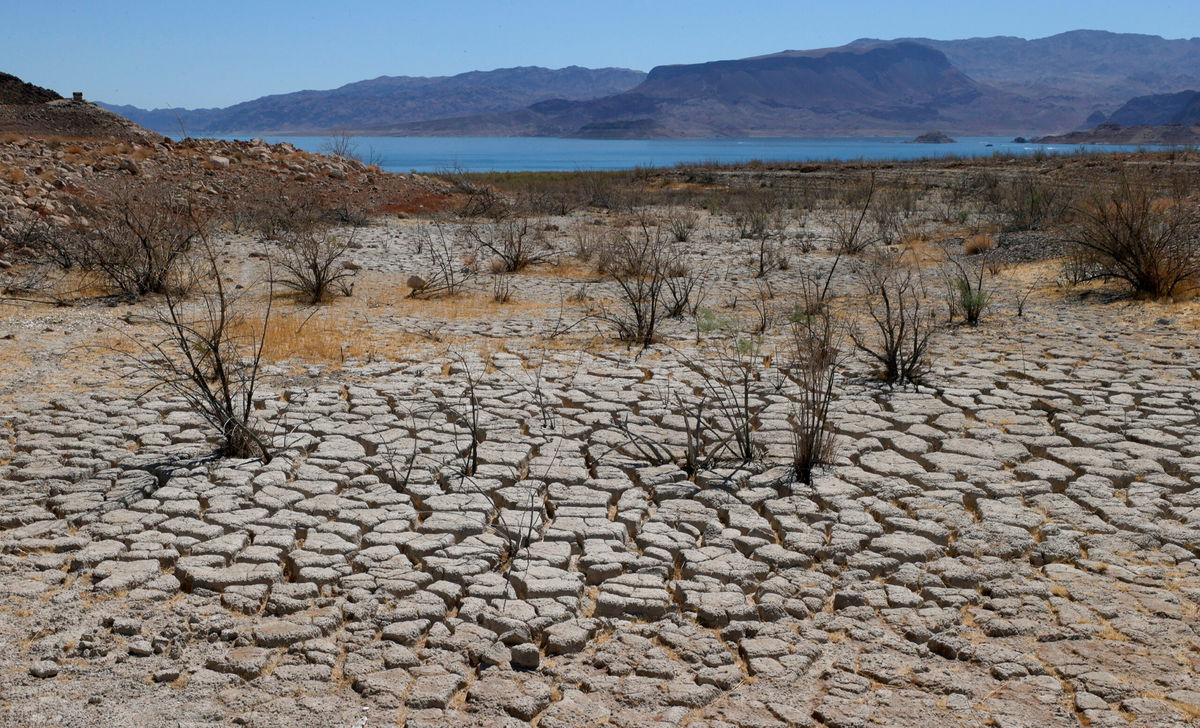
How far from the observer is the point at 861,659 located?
338cm

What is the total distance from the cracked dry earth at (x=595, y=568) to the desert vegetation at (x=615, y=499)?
2 cm

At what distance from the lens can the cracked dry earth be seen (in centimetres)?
316

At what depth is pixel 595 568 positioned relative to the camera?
404 centimetres

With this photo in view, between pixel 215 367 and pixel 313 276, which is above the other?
pixel 313 276

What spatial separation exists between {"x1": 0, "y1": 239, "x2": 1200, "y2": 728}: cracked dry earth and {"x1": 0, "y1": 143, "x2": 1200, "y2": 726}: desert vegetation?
18 mm

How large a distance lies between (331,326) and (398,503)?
15.0 feet

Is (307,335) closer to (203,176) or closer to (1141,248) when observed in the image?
(1141,248)

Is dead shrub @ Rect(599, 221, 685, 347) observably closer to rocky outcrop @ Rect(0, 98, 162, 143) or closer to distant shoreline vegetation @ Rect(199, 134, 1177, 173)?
distant shoreline vegetation @ Rect(199, 134, 1177, 173)

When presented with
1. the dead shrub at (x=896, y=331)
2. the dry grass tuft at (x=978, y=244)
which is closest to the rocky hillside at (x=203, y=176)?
the dead shrub at (x=896, y=331)

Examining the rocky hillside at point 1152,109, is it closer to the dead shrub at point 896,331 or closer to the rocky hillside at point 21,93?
the rocky hillside at point 21,93

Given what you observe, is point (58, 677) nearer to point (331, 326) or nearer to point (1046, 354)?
point (331, 326)

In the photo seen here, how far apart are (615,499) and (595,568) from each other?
80 centimetres

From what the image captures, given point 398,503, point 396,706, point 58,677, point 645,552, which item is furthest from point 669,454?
point 58,677

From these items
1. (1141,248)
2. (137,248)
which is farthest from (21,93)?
(1141,248)
